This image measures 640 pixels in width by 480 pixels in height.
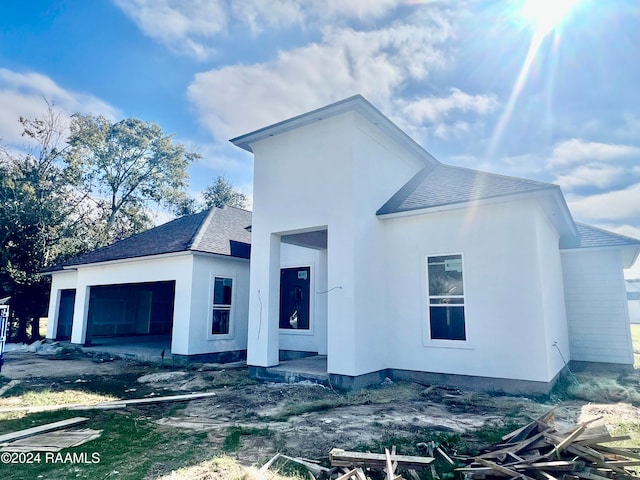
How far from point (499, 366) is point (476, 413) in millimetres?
1565

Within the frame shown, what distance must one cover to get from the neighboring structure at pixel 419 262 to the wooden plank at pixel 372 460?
353 cm

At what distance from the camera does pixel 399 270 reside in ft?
28.1

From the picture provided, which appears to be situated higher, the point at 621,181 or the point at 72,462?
the point at 621,181

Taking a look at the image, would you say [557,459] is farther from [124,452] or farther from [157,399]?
[157,399]

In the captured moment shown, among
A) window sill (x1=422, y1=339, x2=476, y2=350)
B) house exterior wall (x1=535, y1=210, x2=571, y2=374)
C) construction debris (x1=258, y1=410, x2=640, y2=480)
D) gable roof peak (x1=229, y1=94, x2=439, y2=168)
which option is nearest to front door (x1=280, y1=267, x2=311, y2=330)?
gable roof peak (x1=229, y1=94, x2=439, y2=168)

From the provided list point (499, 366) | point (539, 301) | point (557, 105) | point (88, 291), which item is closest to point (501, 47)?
point (557, 105)

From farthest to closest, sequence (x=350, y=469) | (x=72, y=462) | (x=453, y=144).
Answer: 1. (x=453, y=144)
2. (x=72, y=462)
3. (x=350, y=469)

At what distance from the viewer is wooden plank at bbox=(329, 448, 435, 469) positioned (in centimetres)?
382

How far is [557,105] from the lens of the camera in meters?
9.52

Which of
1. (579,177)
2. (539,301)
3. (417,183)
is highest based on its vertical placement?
(579,177)

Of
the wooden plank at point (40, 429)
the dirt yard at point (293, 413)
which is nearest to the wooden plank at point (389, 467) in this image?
the dirt yard at point (293, 413)

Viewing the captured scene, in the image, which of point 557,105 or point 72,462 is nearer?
point 72,462

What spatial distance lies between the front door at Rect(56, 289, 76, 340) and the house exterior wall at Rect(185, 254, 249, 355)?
365 inches

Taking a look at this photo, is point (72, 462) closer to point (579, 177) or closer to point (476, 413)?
point (476, 413)
